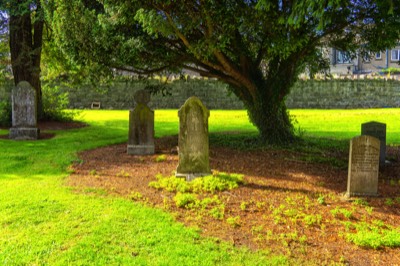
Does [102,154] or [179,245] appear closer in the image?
[179,245]

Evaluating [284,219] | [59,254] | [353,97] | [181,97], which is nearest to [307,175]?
[284,219]

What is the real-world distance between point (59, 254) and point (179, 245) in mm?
1322

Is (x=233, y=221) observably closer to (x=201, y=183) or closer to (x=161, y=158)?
(x=201, y=183)

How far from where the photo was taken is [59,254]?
13.7 feet

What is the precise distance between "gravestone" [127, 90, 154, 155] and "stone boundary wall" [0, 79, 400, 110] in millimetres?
17215

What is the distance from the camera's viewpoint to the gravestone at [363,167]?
6.25m

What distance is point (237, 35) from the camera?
10352 millimetres

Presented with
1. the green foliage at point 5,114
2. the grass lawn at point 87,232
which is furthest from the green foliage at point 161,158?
the green foliage at point 5,114

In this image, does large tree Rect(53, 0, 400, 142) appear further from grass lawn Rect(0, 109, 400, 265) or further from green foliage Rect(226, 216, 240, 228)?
→ grass lawn Rect(0, 109, 400, 265)

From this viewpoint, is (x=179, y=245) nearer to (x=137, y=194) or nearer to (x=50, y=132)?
(x=137, y=194)

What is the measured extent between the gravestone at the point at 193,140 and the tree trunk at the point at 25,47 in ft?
34.9

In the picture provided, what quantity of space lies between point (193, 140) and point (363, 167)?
3.08 m

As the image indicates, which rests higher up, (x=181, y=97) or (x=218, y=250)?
(x=181, y=97)

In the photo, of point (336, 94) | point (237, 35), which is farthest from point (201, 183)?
point (336, 94)
